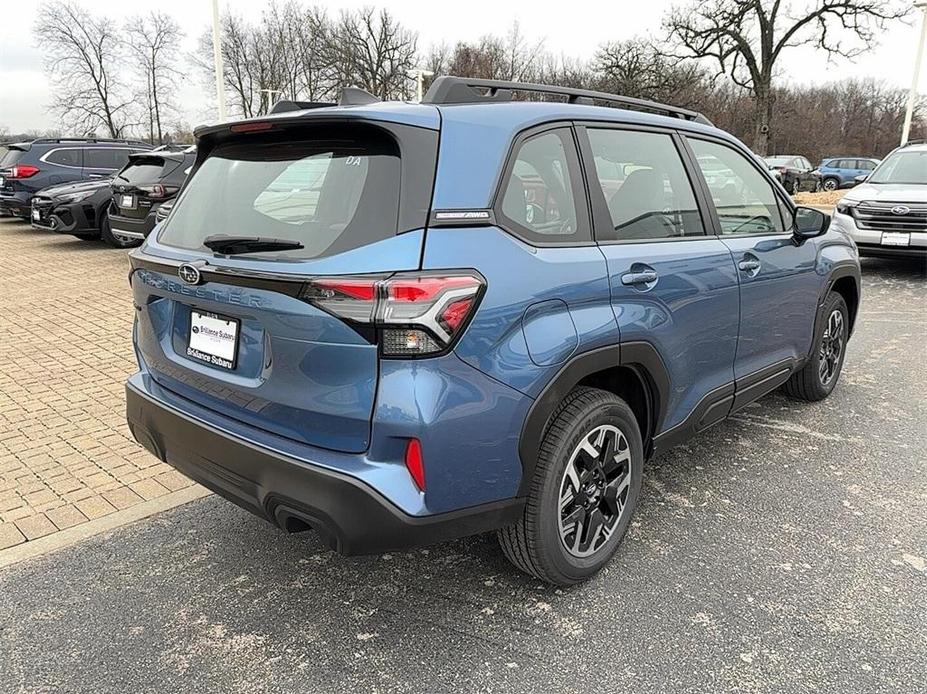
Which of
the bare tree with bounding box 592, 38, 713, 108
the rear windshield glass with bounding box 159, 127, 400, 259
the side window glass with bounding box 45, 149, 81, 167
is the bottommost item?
the rear windshield glass with bounding box 159, 127, 400, 259

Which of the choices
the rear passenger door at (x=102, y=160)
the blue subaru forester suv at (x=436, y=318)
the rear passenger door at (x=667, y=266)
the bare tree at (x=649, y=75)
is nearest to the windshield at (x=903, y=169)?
the rear passenger door at (x=667, y=266)

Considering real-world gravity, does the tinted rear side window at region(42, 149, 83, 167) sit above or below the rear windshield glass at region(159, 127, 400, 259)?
above

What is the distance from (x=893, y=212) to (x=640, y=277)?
8165 millimetres

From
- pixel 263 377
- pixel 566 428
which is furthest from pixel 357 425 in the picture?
pixel 566 428

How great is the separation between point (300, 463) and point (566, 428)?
93cm

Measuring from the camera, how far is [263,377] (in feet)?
7.30

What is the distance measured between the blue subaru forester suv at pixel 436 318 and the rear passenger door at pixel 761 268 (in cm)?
31

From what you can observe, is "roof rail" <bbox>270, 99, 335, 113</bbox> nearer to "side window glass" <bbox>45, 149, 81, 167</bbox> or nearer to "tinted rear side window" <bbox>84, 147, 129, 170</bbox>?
"side window glass" <bbox>45, 149, 81, 167</bbox>

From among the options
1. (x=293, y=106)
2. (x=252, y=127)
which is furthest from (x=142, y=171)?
(x=252, y=127)

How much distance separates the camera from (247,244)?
229 centimetres

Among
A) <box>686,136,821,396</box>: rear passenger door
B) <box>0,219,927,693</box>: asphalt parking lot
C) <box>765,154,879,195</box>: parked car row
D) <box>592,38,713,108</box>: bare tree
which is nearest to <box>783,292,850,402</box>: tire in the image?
<box>686,136,821,396</box>: rear passenger door

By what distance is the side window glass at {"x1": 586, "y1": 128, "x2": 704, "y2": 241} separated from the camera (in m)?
2.77

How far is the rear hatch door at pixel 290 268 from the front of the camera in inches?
80.6

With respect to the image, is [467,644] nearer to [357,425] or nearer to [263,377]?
[357,425]
